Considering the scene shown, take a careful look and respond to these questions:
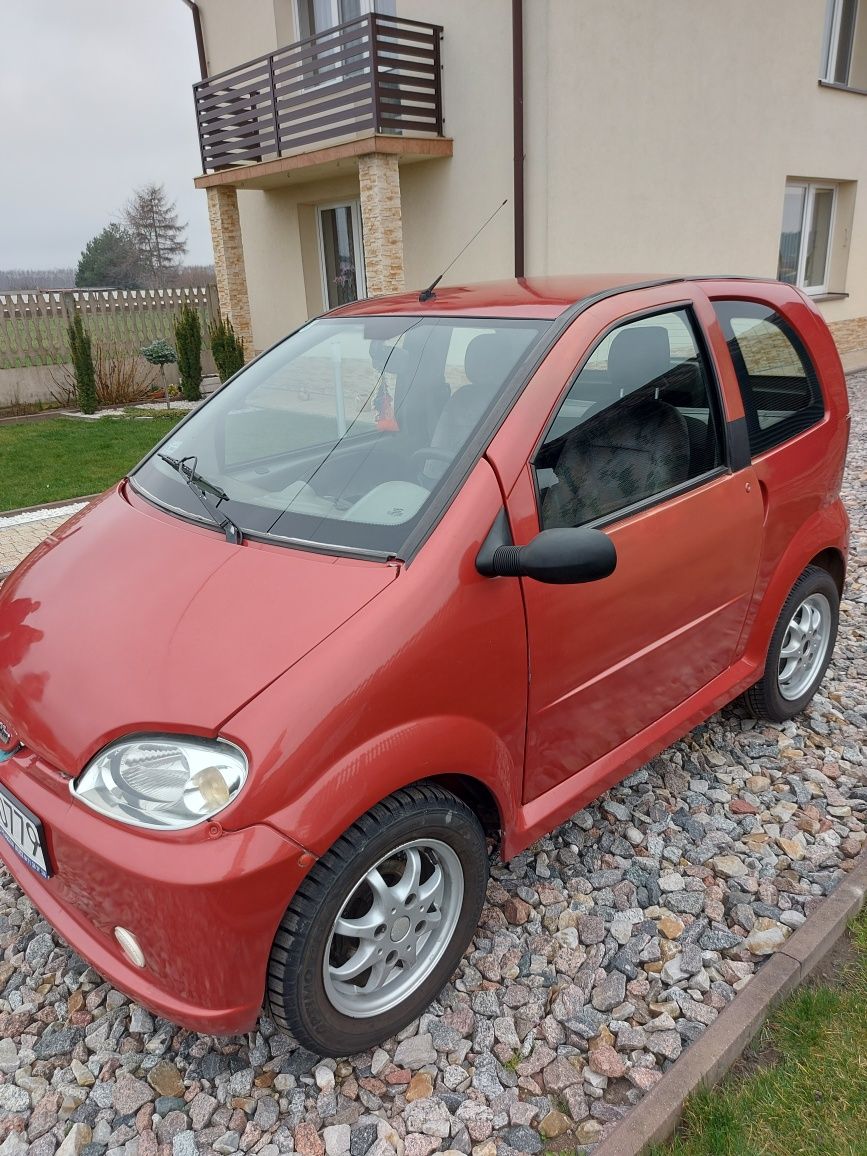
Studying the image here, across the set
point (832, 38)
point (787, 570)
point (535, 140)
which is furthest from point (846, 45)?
point (787, 570)

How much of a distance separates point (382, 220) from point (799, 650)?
8.84 m

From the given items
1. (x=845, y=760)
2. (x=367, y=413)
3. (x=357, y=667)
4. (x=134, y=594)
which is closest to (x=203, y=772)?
(x=357, y=667)

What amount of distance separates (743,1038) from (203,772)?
1493 millimetres

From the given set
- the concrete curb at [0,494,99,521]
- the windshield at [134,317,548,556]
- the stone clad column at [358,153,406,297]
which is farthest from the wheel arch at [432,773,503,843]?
the stone clad column at [358,153,406,297]

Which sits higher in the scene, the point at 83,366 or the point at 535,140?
the point at 535,140

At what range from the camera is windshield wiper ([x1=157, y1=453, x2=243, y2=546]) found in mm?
2205

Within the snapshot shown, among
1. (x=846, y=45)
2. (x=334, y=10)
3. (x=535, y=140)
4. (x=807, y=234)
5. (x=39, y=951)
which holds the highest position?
(x=334, y=10)

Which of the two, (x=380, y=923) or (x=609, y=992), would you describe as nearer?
(x=380, y=923)

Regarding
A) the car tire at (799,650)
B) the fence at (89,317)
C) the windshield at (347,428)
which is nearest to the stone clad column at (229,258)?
the fence at (89,317)

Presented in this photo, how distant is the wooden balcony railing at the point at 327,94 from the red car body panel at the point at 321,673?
885 cm

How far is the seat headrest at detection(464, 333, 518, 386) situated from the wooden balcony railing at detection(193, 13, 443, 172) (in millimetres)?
9018

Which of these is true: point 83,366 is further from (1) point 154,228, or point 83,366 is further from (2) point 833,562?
(1) point 154,228

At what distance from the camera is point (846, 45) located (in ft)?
43.8

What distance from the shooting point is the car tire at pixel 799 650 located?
3.24 metres
